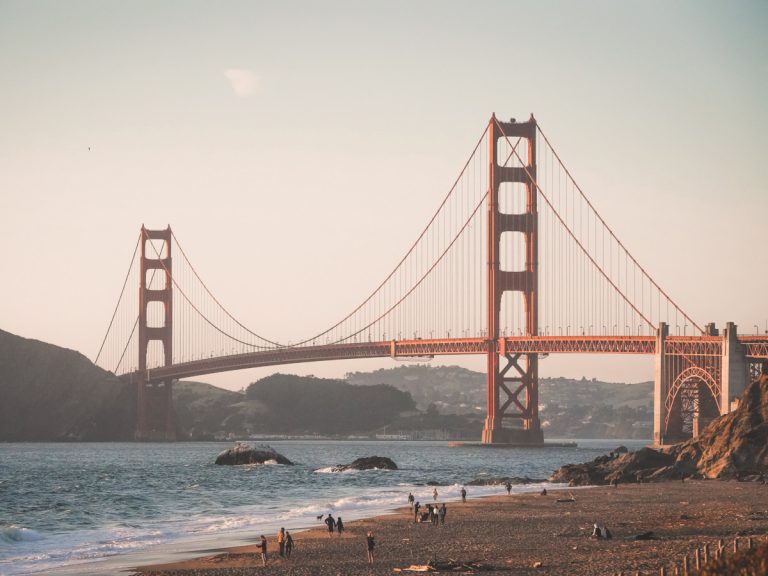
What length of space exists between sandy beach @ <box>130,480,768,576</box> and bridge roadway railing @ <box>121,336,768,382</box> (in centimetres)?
4851

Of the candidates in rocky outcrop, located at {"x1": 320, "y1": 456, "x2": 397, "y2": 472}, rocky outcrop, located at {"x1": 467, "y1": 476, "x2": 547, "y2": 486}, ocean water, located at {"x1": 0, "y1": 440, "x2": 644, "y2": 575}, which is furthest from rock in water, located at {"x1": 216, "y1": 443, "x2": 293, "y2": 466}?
rocky outcrop, located at {"x1": 467, "y1": 476, "x2": 547, "y2": 486}

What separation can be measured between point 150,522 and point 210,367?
4087 inches

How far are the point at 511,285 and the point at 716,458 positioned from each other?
64.1 metres

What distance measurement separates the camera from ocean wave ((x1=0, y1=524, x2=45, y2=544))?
173ft

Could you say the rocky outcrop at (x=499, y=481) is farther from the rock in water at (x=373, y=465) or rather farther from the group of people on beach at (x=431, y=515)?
the group of people on beach at (x=431, y=515)

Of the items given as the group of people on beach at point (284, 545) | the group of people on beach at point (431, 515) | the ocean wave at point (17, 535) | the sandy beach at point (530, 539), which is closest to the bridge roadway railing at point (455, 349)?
the sandy beach at point (530, 539)

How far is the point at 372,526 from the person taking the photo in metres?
52.5

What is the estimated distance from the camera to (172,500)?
73.4 metres

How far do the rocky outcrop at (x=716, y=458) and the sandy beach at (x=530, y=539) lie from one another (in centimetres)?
1556

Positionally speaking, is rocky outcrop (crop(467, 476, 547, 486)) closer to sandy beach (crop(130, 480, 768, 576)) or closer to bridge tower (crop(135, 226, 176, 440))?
sandy beach (crop(130, 480, 768, 576))

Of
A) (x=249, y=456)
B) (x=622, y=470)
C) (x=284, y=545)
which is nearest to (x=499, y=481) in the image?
(x=622, y=470)

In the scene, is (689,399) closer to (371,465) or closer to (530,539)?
(371,465)

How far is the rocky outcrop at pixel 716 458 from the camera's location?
8016 centimetres

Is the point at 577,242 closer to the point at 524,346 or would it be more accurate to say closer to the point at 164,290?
the point at 524,346
